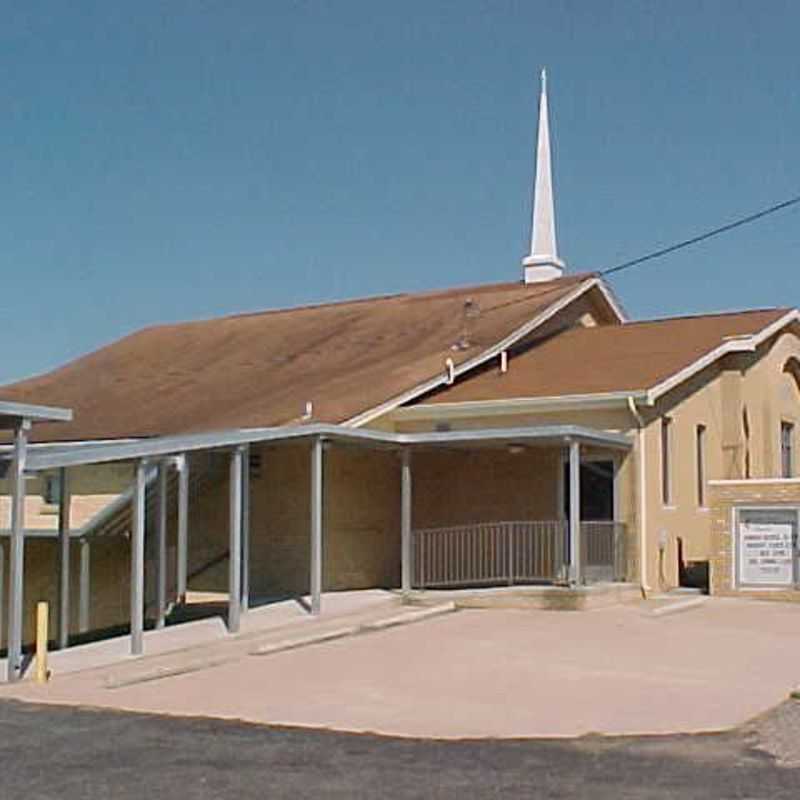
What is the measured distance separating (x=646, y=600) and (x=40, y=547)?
9.85 meters

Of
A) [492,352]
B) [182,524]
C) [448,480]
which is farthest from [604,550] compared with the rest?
[182,524]

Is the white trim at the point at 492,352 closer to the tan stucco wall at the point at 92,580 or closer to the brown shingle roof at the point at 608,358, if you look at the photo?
the brown shingle roof at the point at 608,358

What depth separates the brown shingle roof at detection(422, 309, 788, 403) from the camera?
25562mm

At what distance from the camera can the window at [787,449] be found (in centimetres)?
3077

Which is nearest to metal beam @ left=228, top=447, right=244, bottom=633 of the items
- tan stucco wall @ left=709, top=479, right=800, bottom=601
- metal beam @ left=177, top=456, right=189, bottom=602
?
metal beam @ left=177, top=456, right=189, bottom=602

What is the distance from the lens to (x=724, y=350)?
2733 cm

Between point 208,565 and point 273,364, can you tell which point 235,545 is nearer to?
point 208,565

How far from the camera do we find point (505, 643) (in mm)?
18375

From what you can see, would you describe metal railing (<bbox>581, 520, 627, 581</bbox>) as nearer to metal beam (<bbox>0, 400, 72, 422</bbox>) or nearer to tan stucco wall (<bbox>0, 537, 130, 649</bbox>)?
tan stucco wall (<bbox>0, 537, 130, 649</bbox>)

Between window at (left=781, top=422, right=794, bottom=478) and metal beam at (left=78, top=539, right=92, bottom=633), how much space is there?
14.9 metres

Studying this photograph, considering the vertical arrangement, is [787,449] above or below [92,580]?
above

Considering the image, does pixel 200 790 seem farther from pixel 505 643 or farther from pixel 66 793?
pixel 505 643

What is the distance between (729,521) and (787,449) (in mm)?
7502

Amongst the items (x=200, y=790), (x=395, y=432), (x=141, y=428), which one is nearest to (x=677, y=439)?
(x=395, y=432)
